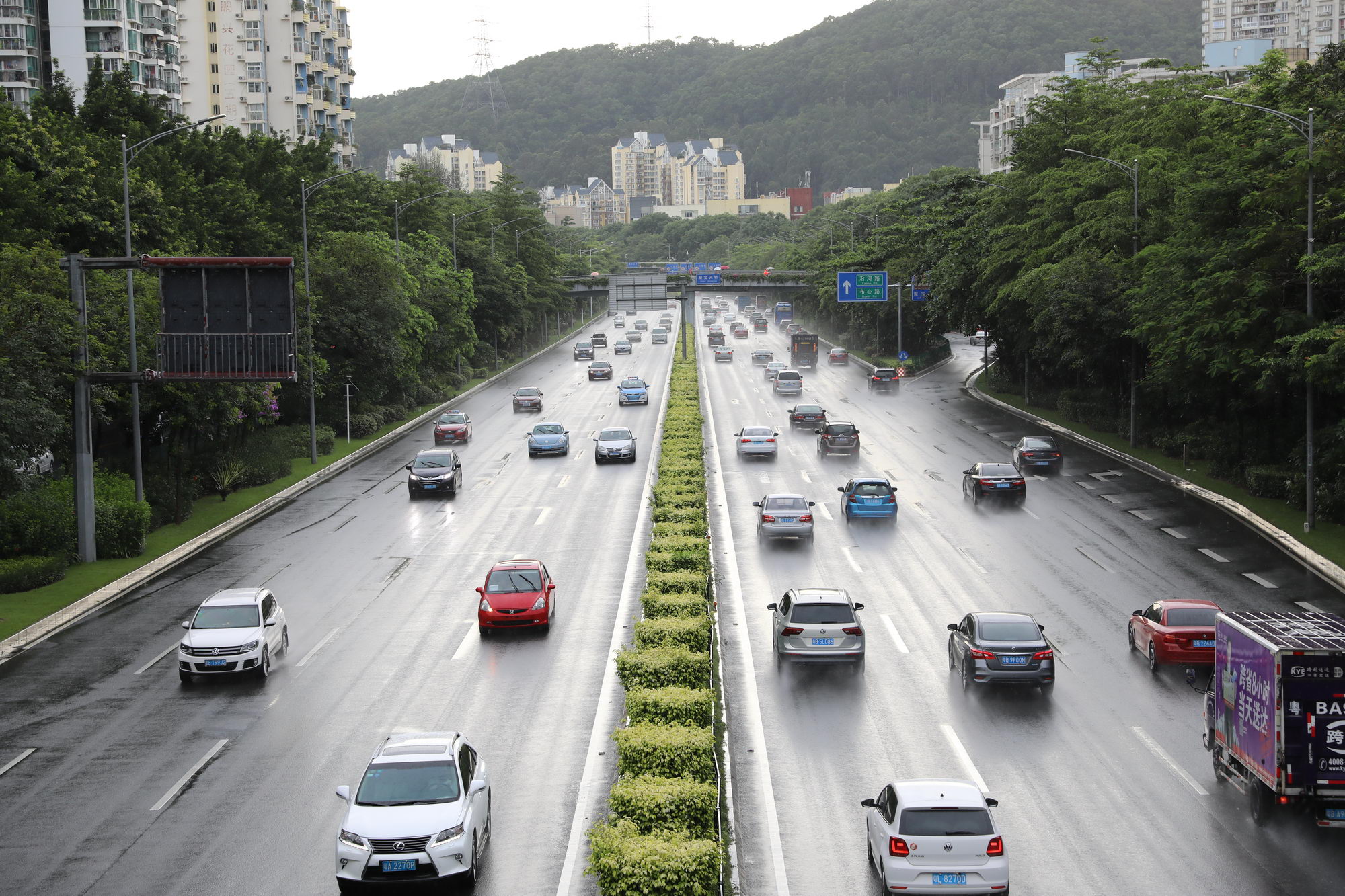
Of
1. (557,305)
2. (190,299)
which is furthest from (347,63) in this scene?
(190,299)

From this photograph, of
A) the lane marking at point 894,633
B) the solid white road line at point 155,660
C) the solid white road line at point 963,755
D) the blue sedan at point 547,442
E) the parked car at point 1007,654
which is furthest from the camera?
the blue sedan at point 547,442

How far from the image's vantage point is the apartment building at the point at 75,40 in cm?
10050

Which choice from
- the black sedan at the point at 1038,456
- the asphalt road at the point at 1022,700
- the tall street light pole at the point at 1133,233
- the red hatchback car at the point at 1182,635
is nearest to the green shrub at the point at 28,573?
the asphalt road at the point at 1022,700

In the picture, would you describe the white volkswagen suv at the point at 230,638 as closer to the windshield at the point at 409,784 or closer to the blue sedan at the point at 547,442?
the windshield at the point at 409,784

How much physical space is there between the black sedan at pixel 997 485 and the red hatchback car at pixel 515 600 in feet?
66.1

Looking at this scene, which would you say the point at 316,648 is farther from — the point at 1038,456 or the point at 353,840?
the point at 1038,456

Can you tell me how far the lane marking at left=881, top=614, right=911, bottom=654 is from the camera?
28.2 meters

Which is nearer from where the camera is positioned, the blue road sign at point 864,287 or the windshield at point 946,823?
the windshield at point 946,823

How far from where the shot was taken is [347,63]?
148625 millimetres

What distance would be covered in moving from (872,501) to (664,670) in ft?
72.5

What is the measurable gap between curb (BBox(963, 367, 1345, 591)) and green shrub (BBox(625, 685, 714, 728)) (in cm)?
2001

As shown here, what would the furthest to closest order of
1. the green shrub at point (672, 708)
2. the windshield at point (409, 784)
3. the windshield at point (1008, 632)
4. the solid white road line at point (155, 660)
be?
the solid white road line at point (155, 660)
the windshield at point (1008, 632)
the green shrub at point (672, 708)
the windshield at point (409, 784)

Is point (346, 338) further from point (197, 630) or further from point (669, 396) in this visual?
point (197, 630)

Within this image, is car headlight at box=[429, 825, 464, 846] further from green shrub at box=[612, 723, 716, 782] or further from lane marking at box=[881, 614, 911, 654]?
lane marking at box=[881, 614, 911, 654]
